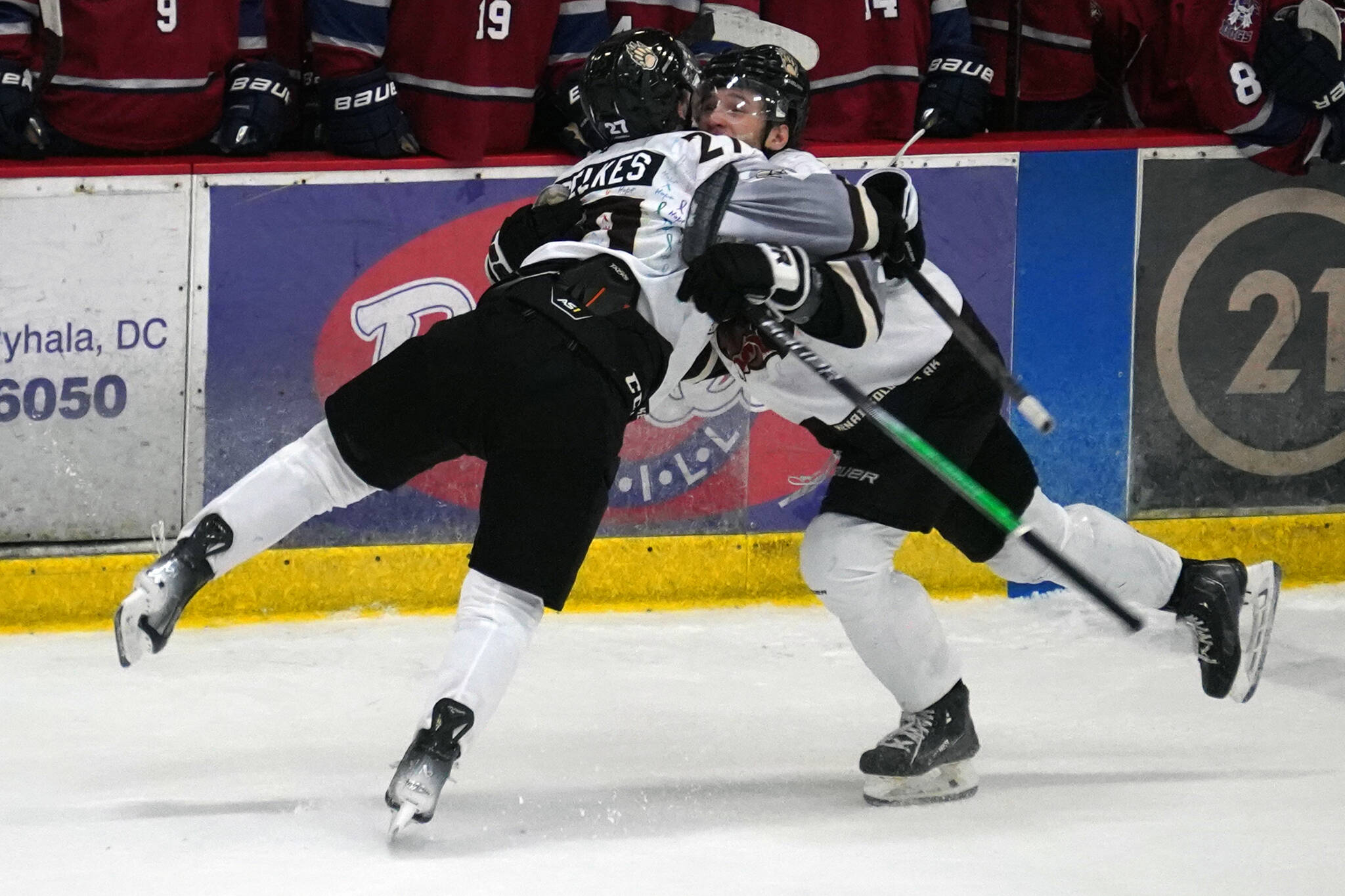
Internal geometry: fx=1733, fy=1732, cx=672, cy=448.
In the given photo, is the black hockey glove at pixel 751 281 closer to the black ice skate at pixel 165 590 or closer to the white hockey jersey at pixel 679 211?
the white hockey jersey at pixel 679 211

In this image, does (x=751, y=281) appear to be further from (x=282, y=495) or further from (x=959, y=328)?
(x=282, y=495)

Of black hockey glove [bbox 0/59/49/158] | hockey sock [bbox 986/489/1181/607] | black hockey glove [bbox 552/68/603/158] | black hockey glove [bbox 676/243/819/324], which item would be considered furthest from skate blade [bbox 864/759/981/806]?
black hockey glove [bbox 0/59/49/158]

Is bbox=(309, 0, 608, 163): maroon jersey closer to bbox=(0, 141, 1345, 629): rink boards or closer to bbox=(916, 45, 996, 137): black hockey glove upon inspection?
bbox=(0, 141, 1345, 629): rink boards

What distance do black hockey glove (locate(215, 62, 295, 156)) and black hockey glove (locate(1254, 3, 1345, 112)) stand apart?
2391 mm

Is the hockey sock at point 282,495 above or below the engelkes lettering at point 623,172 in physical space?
below

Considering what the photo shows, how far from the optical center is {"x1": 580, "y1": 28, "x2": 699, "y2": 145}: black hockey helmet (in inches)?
108

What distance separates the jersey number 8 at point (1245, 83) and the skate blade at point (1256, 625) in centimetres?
156

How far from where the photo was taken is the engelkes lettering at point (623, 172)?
107 inches

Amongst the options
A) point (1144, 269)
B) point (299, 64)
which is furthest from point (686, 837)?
point (299, 64)

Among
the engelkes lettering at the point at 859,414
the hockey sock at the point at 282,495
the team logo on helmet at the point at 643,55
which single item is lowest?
the hockey sock at the point at 282,495

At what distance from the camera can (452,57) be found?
4152 mm

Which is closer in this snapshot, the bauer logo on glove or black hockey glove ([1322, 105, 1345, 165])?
black hockey glove ([1322, 105, 1345, 165])

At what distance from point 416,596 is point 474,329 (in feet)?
5.48

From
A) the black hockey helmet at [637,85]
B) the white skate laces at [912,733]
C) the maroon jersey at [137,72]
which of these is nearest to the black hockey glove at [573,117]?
the maroon jersey at [137,72]
